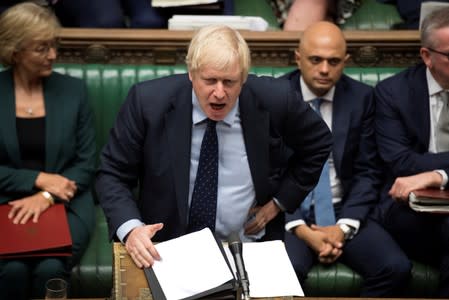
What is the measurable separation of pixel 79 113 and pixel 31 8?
1.53 ft

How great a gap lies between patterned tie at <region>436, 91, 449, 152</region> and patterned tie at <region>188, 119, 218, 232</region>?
45.8 inches

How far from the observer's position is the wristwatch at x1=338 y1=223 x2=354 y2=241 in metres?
3.20

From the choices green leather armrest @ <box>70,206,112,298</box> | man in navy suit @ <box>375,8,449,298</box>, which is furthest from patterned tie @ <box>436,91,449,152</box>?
green leather armrest @ <box>70,206,112,298</box>

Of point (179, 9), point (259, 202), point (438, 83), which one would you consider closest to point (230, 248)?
point (259, 202)

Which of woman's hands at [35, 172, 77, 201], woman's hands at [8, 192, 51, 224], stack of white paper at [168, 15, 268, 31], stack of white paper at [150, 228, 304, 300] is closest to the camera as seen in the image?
stack of white paper at [150, 228, 304, 300]

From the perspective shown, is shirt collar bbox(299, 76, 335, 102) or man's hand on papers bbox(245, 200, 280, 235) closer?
man's hand on papers bbox(245, 200, 280, 235)

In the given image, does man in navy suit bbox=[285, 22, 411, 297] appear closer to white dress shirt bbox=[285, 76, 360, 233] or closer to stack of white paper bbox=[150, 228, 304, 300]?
white dress shirt bbox=[285, 76, 360, 233]

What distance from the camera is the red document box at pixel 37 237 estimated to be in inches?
113

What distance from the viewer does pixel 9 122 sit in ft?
10.3

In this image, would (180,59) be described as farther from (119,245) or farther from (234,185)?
(119,245)

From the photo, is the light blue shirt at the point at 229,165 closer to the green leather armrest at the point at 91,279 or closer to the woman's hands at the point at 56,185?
the green leather armrest at the point at 91,279

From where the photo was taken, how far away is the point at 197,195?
8.31ft

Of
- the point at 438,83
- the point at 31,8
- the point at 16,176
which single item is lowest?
the point at 16,176

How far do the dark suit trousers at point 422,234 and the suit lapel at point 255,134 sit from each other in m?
0.85
